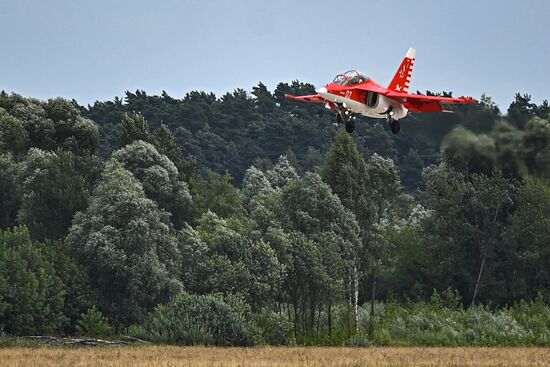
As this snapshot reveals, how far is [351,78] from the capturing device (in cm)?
4328

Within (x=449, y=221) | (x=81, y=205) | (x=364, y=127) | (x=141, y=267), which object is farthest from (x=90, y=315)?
(x=364, y=127)

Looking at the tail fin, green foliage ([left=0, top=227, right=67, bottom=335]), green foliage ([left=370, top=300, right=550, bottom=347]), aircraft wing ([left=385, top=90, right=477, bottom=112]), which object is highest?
the tail fin

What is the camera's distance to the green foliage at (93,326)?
8462cm

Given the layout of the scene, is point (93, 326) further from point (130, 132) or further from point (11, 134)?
point (11, 134)

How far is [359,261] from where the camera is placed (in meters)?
105

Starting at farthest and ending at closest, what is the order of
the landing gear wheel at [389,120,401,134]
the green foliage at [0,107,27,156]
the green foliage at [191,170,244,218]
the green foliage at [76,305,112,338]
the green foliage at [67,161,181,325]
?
the green foliage at [191,170,244,218] → the green foliage at [0,107,27,156] → the green foliage at [67,161,181,325] → the green foliage at [76,305,112,338] → the landing gear wheel at [389,120,401,134]

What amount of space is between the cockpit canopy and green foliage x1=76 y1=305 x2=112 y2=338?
45922 millimetres

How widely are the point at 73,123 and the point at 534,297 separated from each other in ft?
170

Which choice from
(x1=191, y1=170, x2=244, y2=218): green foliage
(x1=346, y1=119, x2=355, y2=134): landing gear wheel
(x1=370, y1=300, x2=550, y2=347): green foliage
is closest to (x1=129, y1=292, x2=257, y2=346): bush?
(x1=370, y1=300, x2=550, y2=347): green foliage

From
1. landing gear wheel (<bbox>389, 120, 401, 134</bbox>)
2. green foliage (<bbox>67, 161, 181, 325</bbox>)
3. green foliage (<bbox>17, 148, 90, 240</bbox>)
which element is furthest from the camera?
green foliage (<bbox>17, 148, 90, 240</bbox>)

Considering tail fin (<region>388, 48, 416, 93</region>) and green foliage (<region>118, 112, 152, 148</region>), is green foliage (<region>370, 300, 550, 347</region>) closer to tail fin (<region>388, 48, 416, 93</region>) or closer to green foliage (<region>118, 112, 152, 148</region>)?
tail fin (<region>388, 48, 416, 93</region>)

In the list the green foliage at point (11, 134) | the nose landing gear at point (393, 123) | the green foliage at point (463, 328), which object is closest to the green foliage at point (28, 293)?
the green foliage at point (463, 328)

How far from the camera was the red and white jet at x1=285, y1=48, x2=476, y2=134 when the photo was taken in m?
41.9

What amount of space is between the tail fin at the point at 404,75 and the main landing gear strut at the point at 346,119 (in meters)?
4.95
